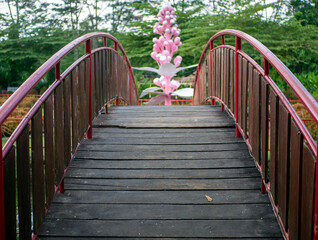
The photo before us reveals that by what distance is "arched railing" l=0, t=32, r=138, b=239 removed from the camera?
1.87 metres

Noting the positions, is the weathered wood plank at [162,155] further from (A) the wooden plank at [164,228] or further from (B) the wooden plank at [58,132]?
(A) the wooden plank at [164,228]

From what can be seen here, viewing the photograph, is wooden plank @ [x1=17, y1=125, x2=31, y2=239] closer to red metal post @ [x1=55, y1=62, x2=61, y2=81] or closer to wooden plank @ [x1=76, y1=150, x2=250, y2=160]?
red metal post @ [x1=55, y1=62, x2=61, y2=81]

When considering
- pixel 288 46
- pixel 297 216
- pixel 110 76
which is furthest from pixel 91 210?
pixel 288 46

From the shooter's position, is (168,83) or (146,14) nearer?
(168,83)

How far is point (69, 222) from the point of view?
257 centimetres

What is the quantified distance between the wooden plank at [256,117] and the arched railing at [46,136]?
1426 mm

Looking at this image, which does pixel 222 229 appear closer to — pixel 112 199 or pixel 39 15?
pixel 112 199

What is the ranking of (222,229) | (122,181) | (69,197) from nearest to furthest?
(222,229) → (69,197) → (122,181)

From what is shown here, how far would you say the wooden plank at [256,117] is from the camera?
2.80 meters

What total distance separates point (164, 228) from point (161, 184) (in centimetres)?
58

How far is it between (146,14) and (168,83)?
16854 mm

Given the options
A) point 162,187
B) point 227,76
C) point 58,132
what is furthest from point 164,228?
point 227,76

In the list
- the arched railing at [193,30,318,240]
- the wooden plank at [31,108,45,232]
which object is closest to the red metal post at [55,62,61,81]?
the wooden plank at [31,108,45,232]

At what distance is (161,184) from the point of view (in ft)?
9.96
